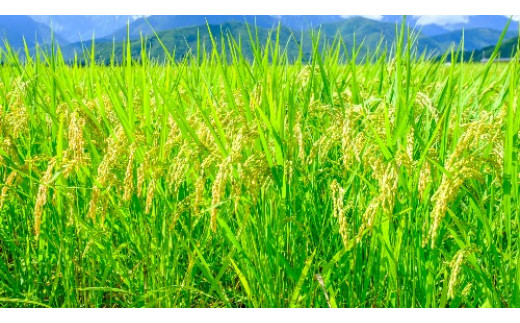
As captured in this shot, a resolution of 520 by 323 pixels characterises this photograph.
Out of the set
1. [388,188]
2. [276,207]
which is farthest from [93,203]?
[388,188]

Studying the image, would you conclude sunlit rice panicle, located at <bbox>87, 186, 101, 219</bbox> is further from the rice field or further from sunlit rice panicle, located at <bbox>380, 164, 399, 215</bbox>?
sunlit rice panicle, located at <bbox>380, 164, 399, 215</bbox>

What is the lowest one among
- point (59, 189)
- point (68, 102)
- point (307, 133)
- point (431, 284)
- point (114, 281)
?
point (114, 281)

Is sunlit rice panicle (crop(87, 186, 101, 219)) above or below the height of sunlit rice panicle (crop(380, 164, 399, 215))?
below

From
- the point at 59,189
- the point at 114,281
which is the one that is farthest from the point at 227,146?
the point at 114,281

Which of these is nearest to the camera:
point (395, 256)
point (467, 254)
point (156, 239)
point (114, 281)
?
point (467, 254)

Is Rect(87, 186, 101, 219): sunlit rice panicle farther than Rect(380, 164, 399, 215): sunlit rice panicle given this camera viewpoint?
Yes

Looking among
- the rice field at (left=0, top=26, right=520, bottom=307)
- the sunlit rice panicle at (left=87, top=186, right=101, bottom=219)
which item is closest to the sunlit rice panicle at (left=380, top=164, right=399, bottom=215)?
the rice field at (left=0, top=26, right=520, bottom=307)

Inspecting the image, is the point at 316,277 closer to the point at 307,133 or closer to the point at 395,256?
the point at 395,256

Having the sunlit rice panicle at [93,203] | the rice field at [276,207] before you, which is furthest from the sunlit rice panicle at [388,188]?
the sunlit rice panicle at [93,203]

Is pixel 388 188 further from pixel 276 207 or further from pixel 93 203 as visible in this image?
pixel 93 203

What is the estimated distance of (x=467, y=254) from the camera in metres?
1.39

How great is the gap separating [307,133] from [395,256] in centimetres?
68

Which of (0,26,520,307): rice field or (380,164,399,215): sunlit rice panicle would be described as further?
(0,26,520,307): rice field

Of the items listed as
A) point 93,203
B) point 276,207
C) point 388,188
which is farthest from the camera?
point 276,207
